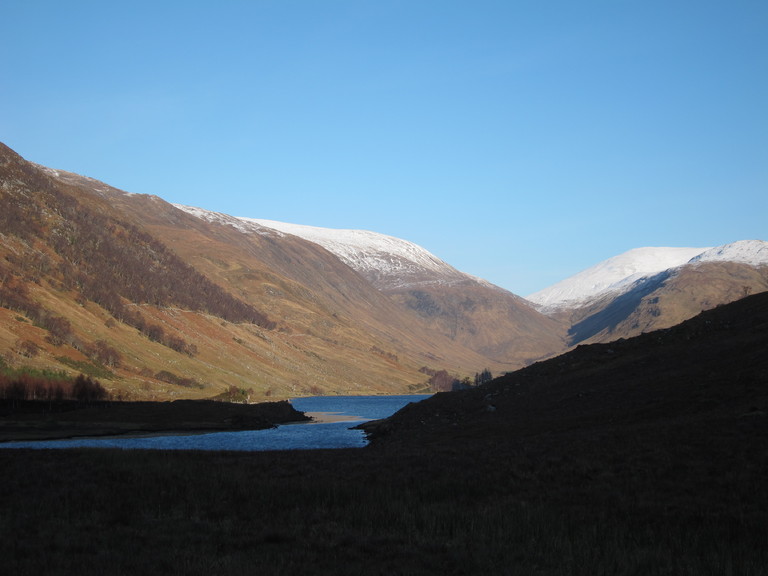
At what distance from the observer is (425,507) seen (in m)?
23.5

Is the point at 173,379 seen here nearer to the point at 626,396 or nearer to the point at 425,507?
the point at 626,396

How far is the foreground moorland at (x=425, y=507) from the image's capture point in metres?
16.8

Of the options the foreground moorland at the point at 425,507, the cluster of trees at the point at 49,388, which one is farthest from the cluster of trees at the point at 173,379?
the foreground moorland at the point at 425,507

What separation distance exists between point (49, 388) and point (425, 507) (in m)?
132

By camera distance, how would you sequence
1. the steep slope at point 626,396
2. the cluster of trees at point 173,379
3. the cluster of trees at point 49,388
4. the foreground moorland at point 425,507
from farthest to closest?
the cluster of trees at point 173,379, the cluster of trees at point 49,388, the steep slope at point 626,396, the foreground moorland at point 425,507

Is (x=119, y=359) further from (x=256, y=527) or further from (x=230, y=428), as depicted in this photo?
(x=256, y=527)

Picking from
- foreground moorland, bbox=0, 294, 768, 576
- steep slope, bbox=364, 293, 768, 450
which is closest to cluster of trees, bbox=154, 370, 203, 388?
steep slope, bbox=364, 293, 768, 450

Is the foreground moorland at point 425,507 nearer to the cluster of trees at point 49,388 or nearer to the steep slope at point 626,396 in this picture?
the steep slope at point 626,396

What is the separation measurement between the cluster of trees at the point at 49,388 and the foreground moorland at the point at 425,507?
103 m

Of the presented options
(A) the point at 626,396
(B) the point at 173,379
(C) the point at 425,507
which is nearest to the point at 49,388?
(B) the point at 173,379

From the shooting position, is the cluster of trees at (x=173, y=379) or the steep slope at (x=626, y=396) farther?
the cluster of trees at (x=173, y=379)

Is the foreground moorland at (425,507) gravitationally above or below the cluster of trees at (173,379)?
below

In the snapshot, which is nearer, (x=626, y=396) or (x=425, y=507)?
(x=425, y=507)

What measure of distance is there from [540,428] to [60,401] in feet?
345
